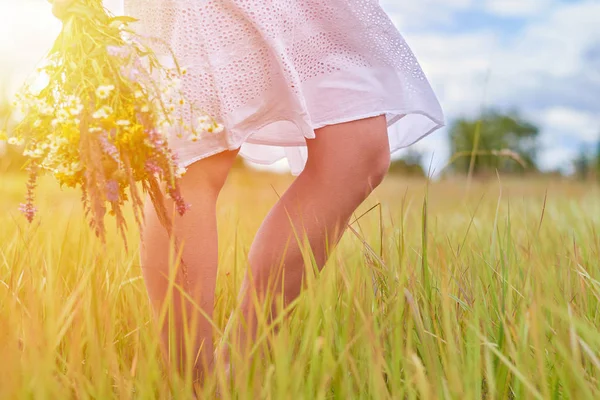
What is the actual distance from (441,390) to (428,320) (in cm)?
24

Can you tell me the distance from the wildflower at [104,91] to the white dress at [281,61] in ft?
1.05

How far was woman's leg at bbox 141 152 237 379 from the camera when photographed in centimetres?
130

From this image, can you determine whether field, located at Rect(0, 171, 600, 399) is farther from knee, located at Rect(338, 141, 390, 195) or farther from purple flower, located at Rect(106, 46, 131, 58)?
purple flower, located at Rect(106, 46, 131, 58)

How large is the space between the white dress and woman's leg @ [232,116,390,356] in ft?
0.15

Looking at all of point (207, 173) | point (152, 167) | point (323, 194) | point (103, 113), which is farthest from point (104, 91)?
point (323, 194)

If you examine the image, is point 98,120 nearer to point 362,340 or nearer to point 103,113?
point 103,113

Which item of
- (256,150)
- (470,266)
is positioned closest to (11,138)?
(256,150)

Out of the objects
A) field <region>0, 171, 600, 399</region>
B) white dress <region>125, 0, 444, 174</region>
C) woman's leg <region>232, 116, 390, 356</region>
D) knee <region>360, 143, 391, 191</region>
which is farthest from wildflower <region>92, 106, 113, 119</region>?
knee <region>360, 143, 391, 191</region>

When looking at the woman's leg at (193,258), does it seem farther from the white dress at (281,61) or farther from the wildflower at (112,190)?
the wildflower at (112,190)

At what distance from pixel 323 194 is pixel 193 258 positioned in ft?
1.04

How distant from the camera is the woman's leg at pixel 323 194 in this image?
4.56ft

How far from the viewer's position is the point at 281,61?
1.33 metres

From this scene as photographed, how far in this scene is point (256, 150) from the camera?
1.93 meters

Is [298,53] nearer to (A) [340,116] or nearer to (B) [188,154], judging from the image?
(A) [340,116]
